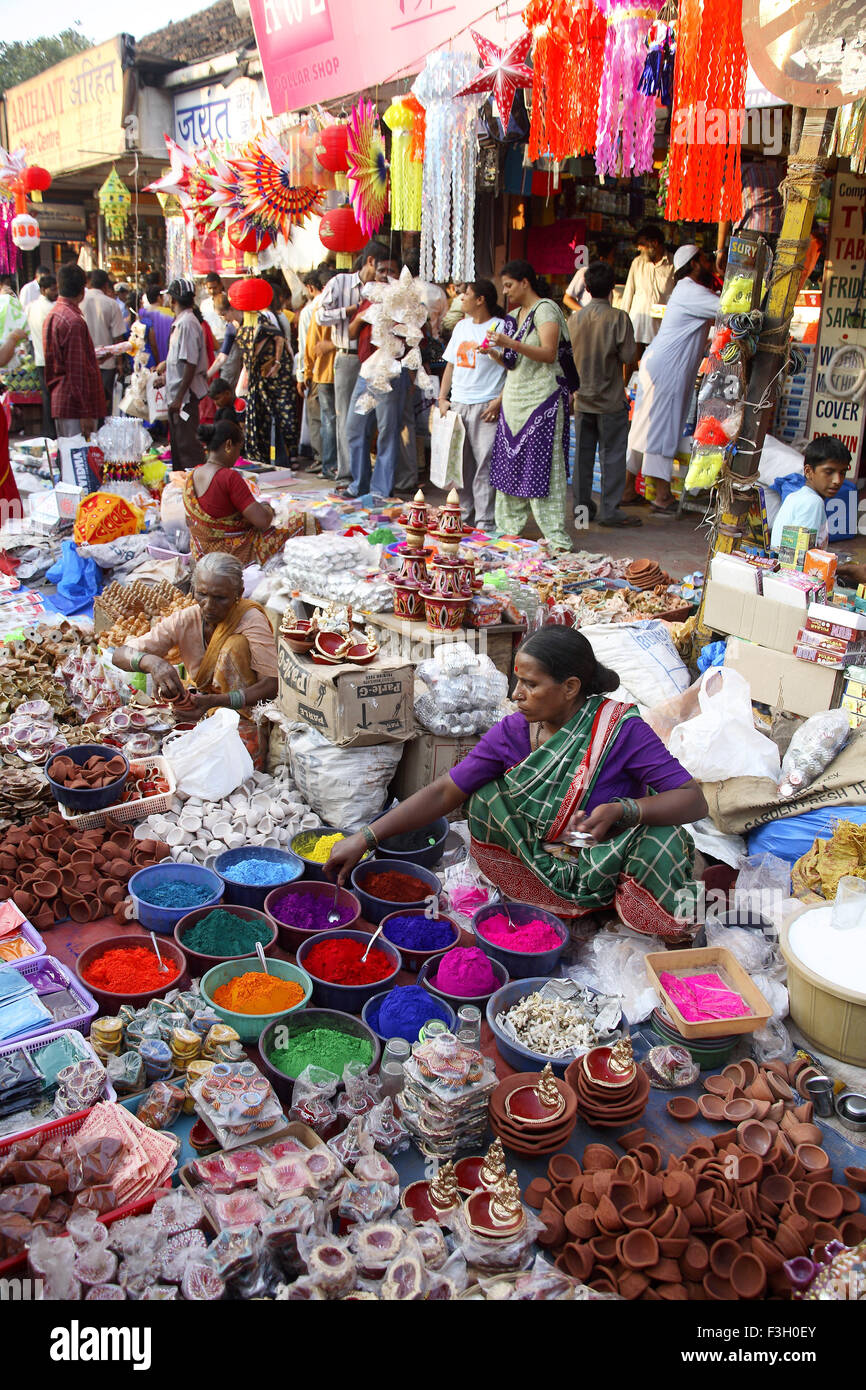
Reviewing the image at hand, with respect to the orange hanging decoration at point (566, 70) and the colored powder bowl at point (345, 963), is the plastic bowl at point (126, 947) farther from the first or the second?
the orange hanging decoration at point (566, 70)

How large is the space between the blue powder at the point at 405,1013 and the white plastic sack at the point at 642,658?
6.86 ft

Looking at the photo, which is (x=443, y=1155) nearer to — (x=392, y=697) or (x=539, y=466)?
(x=392, y=697)

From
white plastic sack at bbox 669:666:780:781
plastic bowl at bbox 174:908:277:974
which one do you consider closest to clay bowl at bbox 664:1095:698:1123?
plastic bowl at bbox 174:908:277:974

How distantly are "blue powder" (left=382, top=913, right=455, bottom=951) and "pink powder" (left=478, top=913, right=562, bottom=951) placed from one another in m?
0.11

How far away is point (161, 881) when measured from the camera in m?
3.36

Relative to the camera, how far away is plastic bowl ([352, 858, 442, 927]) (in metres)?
3.26

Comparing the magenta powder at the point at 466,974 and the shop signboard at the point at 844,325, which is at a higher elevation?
the shop signboard at the point at 844,325

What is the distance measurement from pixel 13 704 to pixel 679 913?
3033 mm

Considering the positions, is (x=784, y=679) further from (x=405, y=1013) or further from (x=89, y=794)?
(x=89, y=794)

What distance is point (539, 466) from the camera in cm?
656

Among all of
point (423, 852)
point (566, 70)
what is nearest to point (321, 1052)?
point (423, 852)

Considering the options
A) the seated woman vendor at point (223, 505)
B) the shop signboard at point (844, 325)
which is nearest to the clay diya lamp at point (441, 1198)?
the seated woman vendor at point (223, 505)

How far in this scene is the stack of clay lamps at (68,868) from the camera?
3.26m
